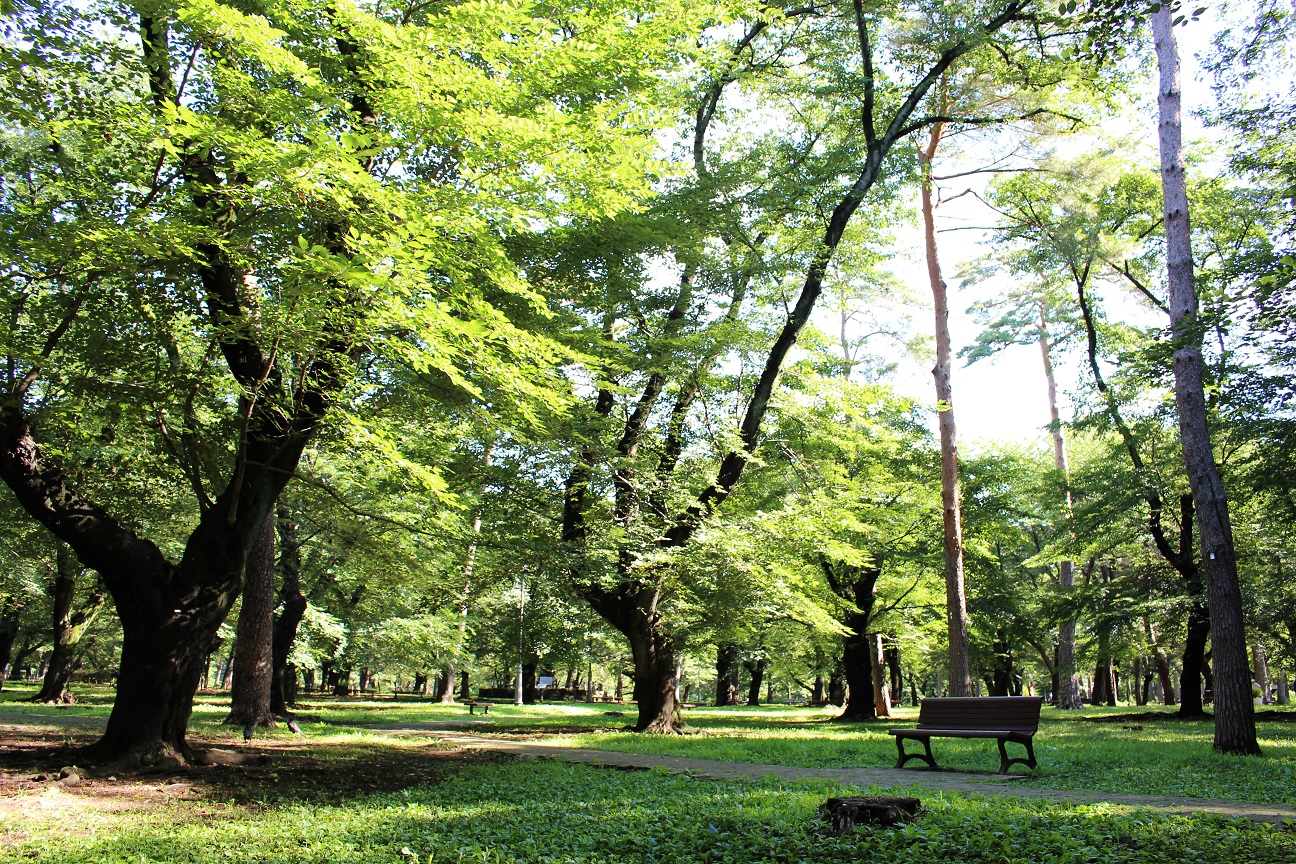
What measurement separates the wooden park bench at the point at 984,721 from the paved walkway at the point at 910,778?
0.41 meters

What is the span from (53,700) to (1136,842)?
2725 centimetres

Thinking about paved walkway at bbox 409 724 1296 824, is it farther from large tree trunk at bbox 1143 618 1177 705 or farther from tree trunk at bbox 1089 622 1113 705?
large tree trunk at bbox 1143 618 1177 705

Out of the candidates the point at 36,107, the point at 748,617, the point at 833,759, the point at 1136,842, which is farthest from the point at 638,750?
the point at 36,107

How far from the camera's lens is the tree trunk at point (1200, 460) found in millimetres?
10445

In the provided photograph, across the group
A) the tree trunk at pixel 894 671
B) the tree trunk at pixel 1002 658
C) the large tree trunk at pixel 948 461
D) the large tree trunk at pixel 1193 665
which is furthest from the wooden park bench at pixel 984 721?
the tree trunk at pixel 894 671

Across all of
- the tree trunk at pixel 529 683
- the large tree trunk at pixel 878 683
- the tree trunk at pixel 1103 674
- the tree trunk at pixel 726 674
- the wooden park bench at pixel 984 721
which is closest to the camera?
the wooden park bench at pixel 984 721

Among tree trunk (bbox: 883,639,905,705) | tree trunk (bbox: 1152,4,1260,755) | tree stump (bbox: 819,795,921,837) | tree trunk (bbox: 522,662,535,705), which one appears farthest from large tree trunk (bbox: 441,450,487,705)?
tree trunk (bbox: 883,639,905,705)

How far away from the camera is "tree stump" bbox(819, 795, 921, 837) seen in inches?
209

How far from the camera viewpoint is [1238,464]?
55.4 feet

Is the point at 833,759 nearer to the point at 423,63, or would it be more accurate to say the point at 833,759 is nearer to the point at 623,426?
the point at 623,426

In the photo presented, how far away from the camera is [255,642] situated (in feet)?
43.9

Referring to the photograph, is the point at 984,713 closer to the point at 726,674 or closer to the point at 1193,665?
the point at 1193,665

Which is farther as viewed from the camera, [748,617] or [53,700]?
[53,700]

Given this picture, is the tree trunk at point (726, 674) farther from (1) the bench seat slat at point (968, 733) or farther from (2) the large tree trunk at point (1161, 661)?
(1) the bench seat slat at point (968, 733)
